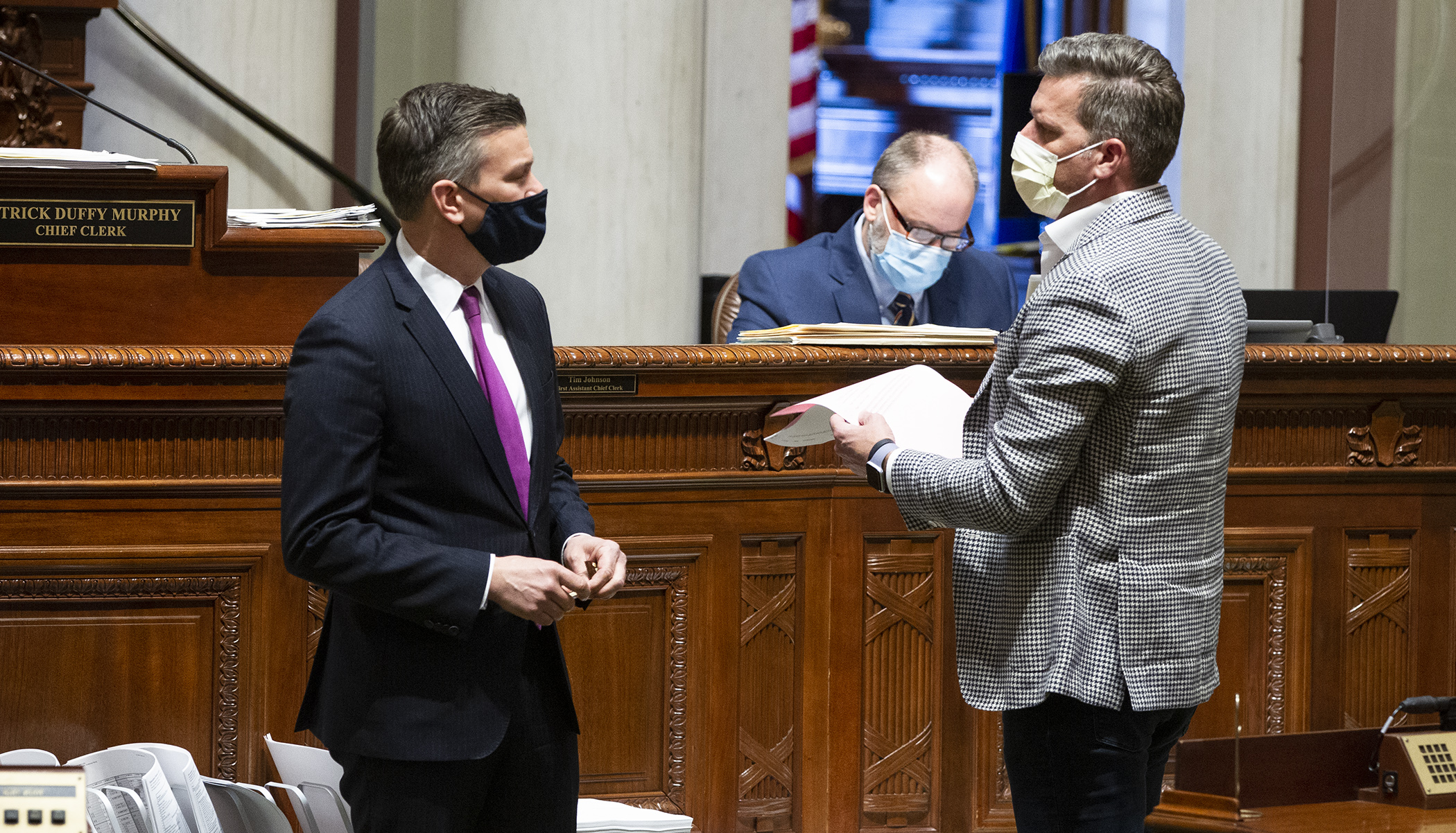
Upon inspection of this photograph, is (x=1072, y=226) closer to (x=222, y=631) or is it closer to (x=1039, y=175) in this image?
(x=1039, y=175)

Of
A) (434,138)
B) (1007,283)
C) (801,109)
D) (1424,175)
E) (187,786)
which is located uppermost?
(801,109)

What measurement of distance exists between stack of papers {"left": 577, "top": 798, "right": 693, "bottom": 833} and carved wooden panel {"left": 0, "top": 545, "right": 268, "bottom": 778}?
674 millimetres

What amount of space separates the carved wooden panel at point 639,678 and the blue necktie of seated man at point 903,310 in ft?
3.56

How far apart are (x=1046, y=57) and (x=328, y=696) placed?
1.31 metres

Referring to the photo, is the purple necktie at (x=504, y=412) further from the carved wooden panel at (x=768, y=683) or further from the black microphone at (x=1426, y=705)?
the black microphone at (x=1426, y=705)

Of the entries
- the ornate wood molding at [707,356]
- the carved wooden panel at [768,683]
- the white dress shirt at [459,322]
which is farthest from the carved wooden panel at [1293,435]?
the white dress shirt at [459,322]

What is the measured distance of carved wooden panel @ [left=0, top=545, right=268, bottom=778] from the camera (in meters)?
2.61

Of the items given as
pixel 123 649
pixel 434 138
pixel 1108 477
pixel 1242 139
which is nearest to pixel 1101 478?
pixel 1108 477

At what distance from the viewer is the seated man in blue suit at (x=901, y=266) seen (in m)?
3.59

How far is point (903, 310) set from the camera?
3.75 m

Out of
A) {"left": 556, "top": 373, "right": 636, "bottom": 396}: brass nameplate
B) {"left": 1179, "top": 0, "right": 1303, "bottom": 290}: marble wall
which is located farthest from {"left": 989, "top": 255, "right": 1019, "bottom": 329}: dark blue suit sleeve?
{"left": 1179, "top": 0, "right": 1303, "bottom": 290}: marble wall

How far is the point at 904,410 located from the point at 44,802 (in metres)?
1.29

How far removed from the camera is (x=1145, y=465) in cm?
189

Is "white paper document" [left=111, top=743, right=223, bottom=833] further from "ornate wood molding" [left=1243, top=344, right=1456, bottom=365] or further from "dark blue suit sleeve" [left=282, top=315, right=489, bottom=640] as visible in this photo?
"ornate wood molding" [left=1243, top=344, right=1456, bottom=365]
